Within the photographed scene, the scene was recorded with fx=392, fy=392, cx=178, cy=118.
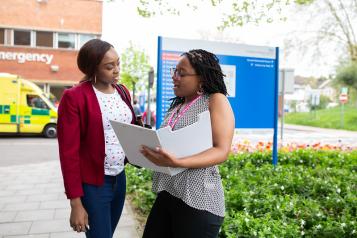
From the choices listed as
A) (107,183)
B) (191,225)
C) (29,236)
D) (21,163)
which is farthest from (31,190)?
(191,225)

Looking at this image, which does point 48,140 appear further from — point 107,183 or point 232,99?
point 107,183

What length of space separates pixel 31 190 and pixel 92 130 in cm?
480

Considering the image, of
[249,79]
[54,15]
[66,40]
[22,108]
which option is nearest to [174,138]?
[249,79]

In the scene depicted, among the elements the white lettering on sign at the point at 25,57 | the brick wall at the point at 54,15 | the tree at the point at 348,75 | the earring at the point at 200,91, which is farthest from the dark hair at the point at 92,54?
the tree at the point at 348,75

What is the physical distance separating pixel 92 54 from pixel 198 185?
2.98ft

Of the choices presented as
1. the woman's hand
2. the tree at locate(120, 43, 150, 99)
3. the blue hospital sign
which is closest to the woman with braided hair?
the woman's hand

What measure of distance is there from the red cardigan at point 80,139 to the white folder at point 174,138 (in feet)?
0.83

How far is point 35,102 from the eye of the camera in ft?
50.5

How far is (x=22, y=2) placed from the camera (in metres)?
25.1

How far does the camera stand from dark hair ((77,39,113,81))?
214 centimetres

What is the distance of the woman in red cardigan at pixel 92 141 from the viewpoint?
6.67 ft

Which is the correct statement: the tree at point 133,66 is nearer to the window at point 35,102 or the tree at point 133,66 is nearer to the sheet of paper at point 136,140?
the window at point 35,102

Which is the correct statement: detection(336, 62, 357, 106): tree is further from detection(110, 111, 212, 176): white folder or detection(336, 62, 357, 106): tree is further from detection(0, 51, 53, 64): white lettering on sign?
detection(110, 111, 212, 176): white folder

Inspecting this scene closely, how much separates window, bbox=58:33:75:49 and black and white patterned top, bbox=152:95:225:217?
25.4 meters
